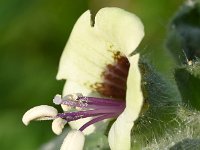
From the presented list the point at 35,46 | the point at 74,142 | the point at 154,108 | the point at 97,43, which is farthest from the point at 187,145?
the point at 35,46

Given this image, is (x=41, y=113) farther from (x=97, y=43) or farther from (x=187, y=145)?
(x=187, y=145)

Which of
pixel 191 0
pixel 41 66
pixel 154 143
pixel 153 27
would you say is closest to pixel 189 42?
pixel 191 0

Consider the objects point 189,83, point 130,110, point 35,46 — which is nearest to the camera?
point 130,110

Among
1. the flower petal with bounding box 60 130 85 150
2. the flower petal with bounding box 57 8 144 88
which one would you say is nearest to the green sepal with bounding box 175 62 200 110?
the flower petal with bounding box 57 8 144 88

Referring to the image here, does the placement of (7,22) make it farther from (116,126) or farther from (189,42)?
(116,126)

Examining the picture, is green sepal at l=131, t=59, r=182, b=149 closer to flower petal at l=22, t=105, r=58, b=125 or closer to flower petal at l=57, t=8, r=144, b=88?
flower petal at l=57, t=8, r=144, b=88

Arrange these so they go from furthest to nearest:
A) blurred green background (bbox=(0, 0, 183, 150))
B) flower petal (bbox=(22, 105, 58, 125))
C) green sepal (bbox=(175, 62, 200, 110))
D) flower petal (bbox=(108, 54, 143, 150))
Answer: blurred green background (bbox=(0, 0, 183, 150)) < flower petal (bbox=(22, 105, 58, 125)) < green sepal (bbox=(175, 62, 200, 110)) < flower petal (bbox=(108, 54, 143, 150))

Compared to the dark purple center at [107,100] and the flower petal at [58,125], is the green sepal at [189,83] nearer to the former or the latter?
the dark purple center at [107,100]
